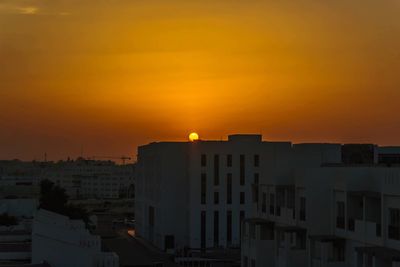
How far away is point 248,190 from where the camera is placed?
45.5 meters

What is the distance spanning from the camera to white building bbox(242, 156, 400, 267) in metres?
17.5

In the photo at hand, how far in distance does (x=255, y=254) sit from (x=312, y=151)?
38.1 ft

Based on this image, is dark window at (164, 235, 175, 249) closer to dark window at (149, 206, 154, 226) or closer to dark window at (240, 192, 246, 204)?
dark window at (149, 206, 154, 226)

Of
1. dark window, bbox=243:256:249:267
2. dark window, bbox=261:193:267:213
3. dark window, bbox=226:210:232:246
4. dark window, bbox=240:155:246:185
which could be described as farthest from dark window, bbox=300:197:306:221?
dark window, bbox=226:210:232:246

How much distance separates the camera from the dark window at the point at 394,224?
56.3 ft

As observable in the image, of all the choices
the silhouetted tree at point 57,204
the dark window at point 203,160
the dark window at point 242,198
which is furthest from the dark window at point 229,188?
the silhouetted tree at point 57,204

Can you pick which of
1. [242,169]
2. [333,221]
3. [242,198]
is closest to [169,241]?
[242,198]

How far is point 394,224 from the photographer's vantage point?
17328 millimetres

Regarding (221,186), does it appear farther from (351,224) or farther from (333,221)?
(351,224)

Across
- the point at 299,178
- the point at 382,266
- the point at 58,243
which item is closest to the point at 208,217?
the point at 58,243

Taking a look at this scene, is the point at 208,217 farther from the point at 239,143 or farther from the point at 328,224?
the point at 328,224

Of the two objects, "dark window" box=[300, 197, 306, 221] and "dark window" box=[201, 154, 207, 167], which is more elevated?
"dark window" box=[201, 154, 207, 167]

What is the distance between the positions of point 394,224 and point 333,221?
293cm

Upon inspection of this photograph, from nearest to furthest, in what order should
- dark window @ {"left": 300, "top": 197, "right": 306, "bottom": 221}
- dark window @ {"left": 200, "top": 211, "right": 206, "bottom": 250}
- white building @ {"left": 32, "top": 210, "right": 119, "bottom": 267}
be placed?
dark window @ {"left": 300, "top": 197, "right": 306, "bottom": 221}
white building @ {"left": 32, "top": 210, "right": 119, "bottom": 267}
dark window @ {"left": 200, "top": 211, "right": 206, "bottom": 250}
